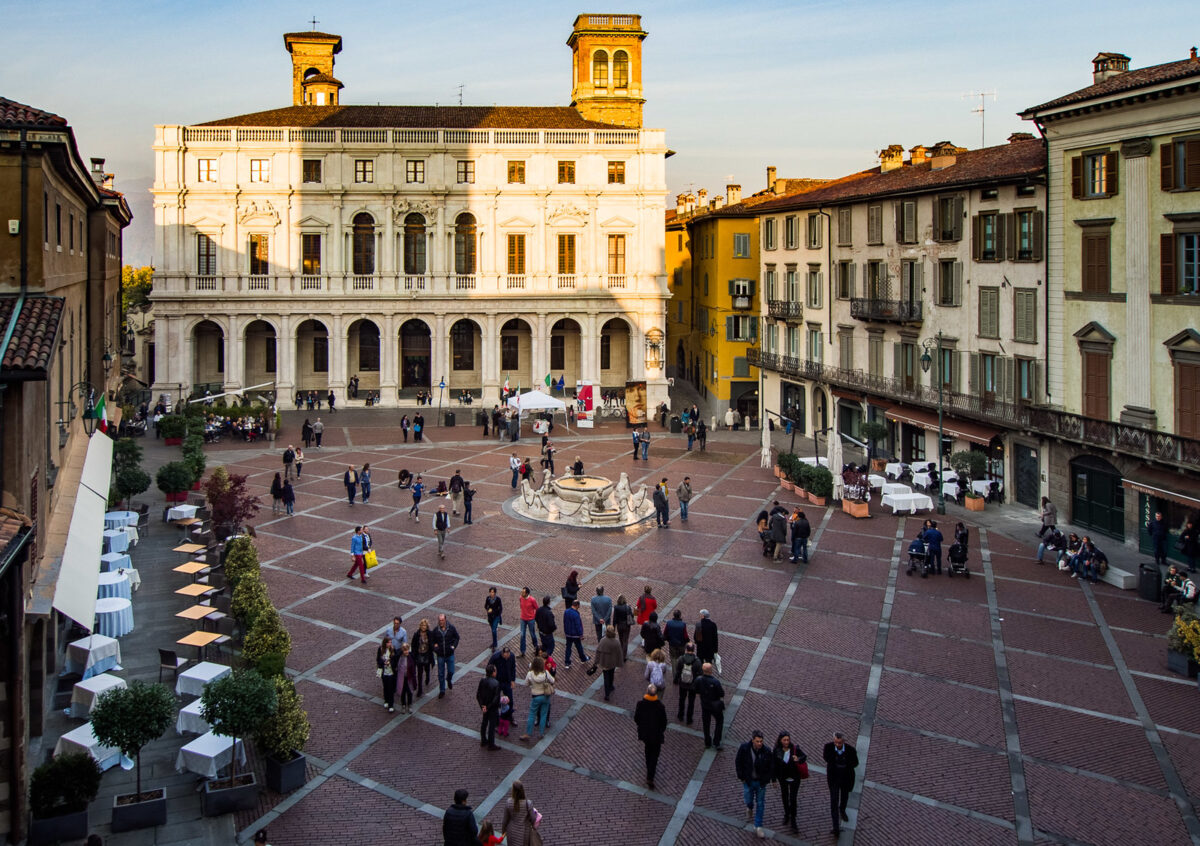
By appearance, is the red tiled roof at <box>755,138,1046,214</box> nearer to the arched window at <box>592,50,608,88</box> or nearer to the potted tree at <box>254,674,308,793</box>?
the arched window at <box>592,50,608,88</box>

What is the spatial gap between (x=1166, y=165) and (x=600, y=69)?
50.4 m

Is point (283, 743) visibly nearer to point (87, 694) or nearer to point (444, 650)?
point (444, 650)

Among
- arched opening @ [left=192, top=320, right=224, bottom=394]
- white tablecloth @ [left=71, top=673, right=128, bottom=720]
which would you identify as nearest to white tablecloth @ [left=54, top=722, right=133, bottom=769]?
white tablecloth @ [left=71, top=673, right=128, bottom=720]

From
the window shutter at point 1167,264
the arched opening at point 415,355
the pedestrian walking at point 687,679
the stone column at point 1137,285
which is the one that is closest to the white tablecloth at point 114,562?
the pedestrian walking at point 687,679

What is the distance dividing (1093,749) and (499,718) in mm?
9787

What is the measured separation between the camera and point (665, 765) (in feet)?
53.6

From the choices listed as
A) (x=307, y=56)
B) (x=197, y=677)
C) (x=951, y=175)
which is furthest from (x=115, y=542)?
(x=307, y=56)

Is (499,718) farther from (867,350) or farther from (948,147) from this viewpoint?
(948,147)

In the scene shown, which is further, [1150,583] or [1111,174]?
[1111,174]

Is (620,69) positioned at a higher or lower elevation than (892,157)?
higher

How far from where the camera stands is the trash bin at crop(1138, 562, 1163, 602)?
81.9ft

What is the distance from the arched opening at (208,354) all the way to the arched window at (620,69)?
32.2 m

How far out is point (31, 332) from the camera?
50.8 ft

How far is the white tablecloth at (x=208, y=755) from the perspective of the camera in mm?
15500
